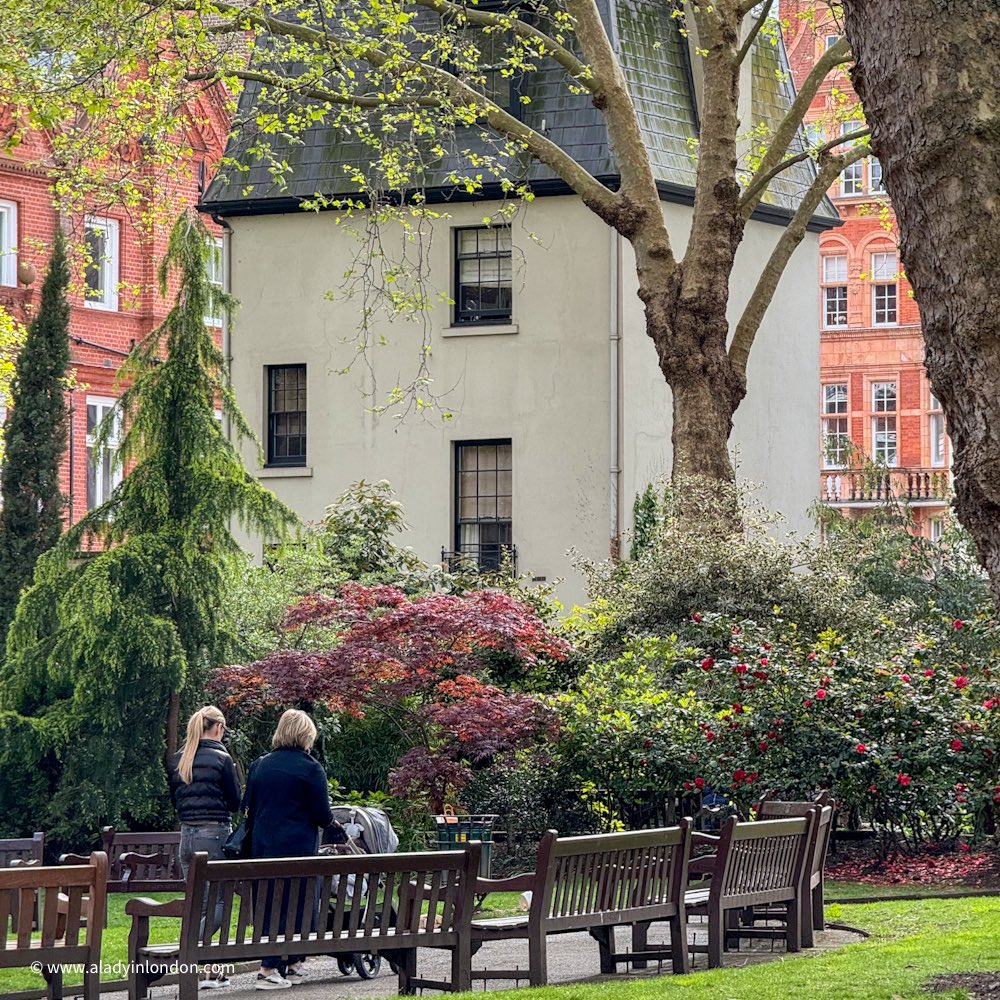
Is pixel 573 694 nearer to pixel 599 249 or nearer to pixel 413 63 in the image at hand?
pixel 413 63

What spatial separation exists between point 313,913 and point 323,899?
0.09m

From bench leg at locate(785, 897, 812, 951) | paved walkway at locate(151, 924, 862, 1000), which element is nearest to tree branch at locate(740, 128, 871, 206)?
paved walkway at locate(151, 924, 862, 1000)

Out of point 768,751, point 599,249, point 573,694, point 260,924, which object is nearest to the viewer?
point 260,924

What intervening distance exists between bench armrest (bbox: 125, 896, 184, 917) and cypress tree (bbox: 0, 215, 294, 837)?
8636 millimetres

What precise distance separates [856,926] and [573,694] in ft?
17.7

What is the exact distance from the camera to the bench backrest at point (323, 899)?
922 centimetres

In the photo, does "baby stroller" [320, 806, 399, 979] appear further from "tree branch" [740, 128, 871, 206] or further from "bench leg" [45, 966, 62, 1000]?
"tree branch" [740, 128, 871, 206]

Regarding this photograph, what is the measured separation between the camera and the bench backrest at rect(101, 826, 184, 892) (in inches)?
533

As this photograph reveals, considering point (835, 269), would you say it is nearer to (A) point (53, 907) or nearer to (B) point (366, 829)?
(B) point (366, 829)

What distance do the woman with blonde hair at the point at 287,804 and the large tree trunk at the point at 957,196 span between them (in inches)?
197

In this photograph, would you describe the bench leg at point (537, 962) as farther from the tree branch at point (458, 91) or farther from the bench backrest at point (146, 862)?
the tree branch at point (458, 91)

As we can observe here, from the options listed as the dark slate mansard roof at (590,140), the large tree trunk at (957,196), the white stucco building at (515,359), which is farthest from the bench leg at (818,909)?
the dark slate mansard roof at (590,140)

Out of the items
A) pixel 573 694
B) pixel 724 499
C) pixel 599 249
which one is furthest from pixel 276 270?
pixel 573 694

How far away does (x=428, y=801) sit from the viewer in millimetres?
17344
